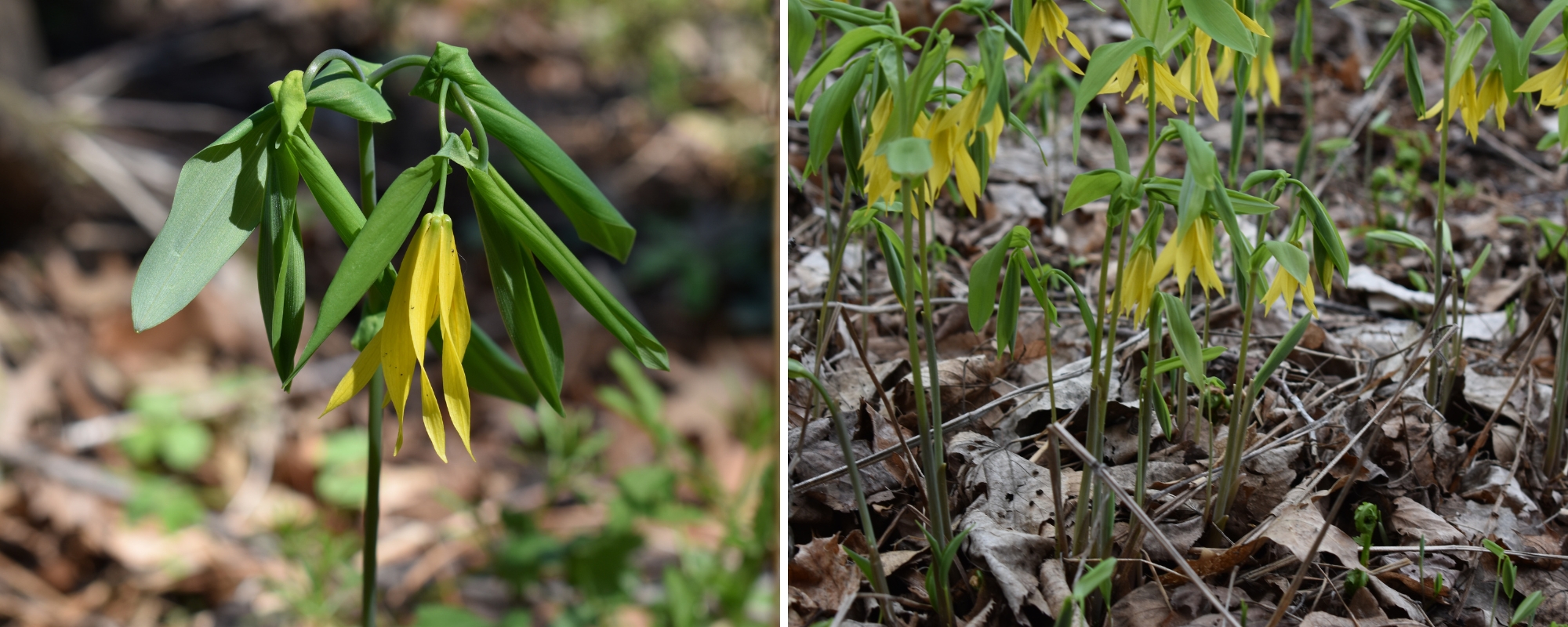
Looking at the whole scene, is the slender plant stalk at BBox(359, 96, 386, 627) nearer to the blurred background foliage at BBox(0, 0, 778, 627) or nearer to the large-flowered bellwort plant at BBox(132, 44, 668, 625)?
the large-flowered bellwort plant at BBox(132, 44, 668, 625)

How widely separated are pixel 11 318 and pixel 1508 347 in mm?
2239

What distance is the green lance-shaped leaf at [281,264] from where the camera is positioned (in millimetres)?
377

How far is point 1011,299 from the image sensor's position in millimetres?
570

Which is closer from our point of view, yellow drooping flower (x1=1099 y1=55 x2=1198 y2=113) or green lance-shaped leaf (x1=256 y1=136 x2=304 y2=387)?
green lance-shaped leaf (x1=256 y1=136 x2=304 y2=387)

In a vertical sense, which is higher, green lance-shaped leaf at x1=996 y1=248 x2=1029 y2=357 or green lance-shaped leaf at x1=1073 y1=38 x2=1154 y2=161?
green lance-shaped leaf at x1=1073 y1=38 x2=1154 y2=161

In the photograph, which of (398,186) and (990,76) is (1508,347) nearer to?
(990,76)

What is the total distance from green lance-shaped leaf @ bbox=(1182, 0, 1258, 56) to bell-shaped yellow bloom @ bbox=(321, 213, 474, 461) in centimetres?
37

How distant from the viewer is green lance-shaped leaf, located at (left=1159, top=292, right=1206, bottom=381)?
526 millimetres

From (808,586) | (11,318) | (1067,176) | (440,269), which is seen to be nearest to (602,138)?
(11,318)

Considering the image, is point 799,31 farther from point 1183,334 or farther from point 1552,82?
point 1552,82

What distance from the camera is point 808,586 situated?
628 mm

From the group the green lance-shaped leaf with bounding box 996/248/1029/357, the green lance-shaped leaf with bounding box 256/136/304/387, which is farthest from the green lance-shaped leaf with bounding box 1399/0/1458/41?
the green lance-shaped leaf with bounding box 256/136/304/387

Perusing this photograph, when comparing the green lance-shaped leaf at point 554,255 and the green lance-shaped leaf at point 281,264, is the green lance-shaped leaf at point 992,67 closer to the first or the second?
the green lance-shaped leaf at point 554,255

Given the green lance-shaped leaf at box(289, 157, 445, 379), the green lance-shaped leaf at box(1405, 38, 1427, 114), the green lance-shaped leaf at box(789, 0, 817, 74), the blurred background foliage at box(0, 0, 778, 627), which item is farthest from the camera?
the blurred background foliage at box(0, 0, 778, 627)
